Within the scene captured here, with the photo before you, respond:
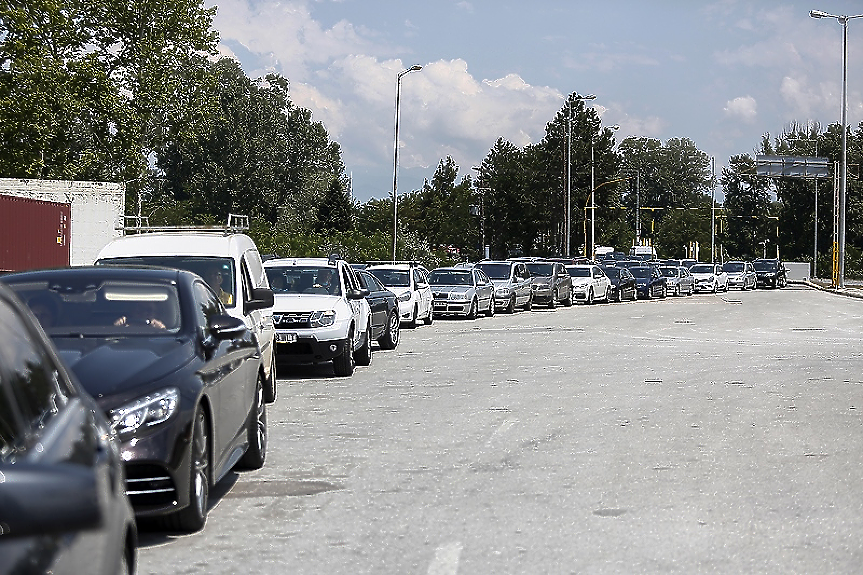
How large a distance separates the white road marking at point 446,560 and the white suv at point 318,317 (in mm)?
10481

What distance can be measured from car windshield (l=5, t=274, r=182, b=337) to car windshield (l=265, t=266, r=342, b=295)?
31.9ft

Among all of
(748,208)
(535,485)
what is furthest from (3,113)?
(748,208)

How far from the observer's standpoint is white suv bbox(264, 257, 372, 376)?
1706cm

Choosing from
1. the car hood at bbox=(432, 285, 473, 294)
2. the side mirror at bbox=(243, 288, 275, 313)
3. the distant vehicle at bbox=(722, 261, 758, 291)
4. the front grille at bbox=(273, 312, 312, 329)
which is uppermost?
the side mirror at bbox=(243, 288, 275, 313)

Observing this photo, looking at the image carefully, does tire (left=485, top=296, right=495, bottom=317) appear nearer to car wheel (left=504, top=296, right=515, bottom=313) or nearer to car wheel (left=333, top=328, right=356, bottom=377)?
car wheel (left=504, top=296, right=515, bottom=313)

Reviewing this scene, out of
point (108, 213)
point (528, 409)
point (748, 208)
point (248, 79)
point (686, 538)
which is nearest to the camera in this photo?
point (686, 538)

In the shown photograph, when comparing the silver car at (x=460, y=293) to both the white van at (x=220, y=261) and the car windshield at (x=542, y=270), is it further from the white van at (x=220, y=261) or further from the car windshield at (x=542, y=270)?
the white van at (x=220, y=261)

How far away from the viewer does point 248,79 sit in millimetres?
106000

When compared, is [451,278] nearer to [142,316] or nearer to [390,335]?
[390,335]

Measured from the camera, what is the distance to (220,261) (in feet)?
42.0

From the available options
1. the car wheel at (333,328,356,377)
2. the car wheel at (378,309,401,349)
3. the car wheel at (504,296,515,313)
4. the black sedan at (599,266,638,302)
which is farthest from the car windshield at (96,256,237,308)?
the black sedan at (599,266,638,302)

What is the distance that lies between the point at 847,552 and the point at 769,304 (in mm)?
43575

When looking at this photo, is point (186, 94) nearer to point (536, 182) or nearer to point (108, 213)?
point (108, 213)

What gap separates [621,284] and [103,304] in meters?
48.3
